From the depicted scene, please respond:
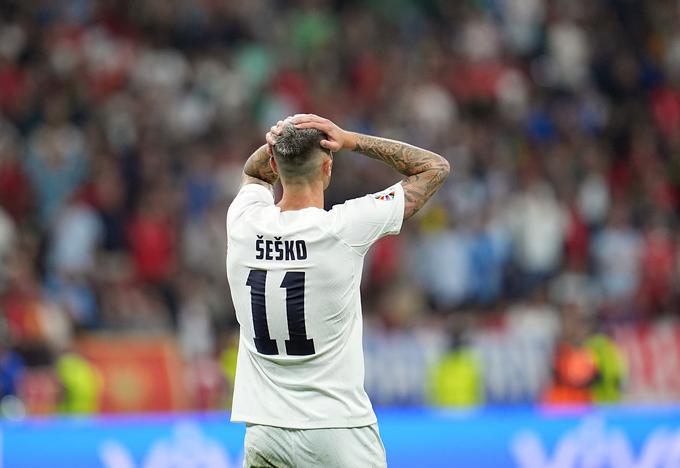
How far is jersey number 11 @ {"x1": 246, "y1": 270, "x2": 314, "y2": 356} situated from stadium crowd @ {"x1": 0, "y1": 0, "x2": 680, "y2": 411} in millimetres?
6719

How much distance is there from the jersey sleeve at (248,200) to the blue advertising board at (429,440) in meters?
4.24

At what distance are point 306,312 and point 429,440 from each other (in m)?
5.03

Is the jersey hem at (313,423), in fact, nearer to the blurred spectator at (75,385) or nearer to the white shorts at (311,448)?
the white shorts at (311,448)

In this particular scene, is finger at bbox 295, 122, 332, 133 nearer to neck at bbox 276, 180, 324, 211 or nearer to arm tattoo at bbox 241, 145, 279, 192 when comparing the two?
neck at bbox 276, 180, 324, 211

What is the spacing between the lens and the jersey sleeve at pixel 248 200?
4.82 m

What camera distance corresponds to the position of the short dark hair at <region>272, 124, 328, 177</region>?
4.60 meters

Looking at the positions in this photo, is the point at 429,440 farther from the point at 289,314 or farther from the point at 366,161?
the point at 366,161

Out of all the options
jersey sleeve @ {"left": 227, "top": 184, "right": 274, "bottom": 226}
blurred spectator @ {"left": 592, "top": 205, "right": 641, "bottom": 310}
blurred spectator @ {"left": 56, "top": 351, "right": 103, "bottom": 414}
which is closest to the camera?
jersey sleeve @ {"left": 227, "top": 184, "right": 274, "bottom": 226}

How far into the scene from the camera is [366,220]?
15.3ft

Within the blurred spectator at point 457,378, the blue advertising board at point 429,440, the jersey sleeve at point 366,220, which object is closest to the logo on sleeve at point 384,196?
the jersey sleeve at point 366,220

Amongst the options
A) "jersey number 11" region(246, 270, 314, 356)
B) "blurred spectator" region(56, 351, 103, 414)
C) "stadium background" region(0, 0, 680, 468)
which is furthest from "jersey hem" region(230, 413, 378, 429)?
"blurred spectator" region(56, 351, 103, 414)

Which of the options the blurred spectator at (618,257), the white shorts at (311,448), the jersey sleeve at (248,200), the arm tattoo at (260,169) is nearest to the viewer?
the white shorts at (311,448)

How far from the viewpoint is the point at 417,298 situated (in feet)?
46.0

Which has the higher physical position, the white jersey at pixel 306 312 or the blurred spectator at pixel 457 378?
the white jersey at pixel 306 312
